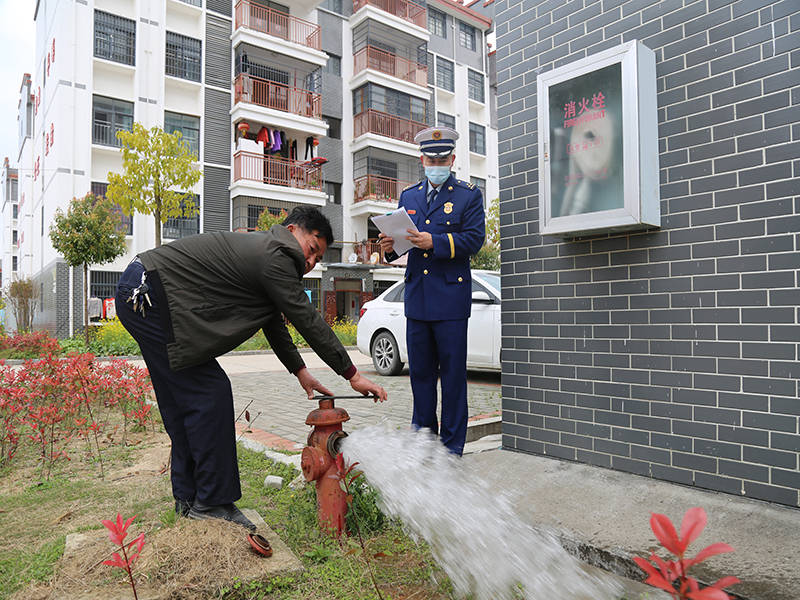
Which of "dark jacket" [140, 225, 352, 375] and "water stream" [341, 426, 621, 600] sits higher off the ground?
"dark jacket" [140, 225, 352, 375]

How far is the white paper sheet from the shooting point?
132 inches

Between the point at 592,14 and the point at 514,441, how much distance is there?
2.89 meters

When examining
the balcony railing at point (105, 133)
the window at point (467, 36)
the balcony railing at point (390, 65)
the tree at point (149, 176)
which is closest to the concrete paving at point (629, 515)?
the tree at point (149, 176)

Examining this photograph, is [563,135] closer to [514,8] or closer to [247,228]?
[514,8]

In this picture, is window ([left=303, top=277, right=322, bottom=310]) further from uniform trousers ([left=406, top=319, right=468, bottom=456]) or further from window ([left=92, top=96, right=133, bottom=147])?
uniform trousers ([left=406, top=319, right=468, bottom=456])

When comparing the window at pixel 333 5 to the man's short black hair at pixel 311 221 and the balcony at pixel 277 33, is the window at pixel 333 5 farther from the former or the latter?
the man's short black hair at pixel 311 221

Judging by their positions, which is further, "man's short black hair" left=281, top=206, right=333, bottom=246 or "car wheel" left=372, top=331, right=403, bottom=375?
"car wheel" left=372, top=331, right=403, bottom=375

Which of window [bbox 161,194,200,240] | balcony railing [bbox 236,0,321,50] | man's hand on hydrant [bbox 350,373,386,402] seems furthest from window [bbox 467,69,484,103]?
man's hand on hydrant [bbox 350,373,386,402]

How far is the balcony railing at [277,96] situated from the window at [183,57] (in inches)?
68.8

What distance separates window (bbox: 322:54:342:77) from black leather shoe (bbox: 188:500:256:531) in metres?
28.4

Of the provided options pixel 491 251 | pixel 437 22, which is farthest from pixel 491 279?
pixel 437 22

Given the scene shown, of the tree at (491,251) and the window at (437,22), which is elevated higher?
the window at (437,22)

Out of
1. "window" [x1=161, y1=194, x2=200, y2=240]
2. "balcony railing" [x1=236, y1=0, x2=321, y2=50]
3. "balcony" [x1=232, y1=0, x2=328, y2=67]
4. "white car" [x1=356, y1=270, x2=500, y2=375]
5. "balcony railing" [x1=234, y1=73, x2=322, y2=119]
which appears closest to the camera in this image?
"white car" [x1=356, y1=270, x2=500, y2=375]

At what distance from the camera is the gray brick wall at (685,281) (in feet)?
9.34
